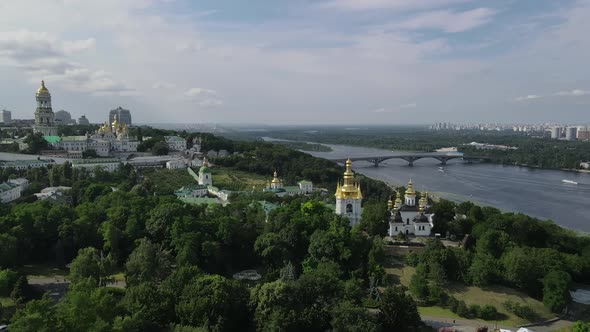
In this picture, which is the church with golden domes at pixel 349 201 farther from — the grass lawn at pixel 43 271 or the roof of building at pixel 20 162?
the roof of building at pixel 20 162

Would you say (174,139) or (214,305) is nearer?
(214,305)

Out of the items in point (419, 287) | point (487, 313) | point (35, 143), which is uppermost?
point (35, 143)

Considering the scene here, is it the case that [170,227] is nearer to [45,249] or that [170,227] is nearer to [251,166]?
[45,249]

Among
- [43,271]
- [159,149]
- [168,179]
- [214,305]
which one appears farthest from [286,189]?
[214,305]

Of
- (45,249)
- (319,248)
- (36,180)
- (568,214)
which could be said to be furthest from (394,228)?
(36,180)

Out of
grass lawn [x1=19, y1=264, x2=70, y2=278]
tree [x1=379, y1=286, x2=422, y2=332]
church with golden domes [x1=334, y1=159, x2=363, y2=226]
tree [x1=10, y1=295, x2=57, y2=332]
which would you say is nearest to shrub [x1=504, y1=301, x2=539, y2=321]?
tree [x1=379, y1=286, x2=422, y2=332]

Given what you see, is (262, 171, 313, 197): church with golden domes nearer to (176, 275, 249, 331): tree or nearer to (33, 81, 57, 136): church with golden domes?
(176, 275, 249, 331): tree

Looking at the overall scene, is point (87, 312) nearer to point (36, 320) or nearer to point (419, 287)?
point (36, 320)

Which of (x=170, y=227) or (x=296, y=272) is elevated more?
(x=170, y=227)
